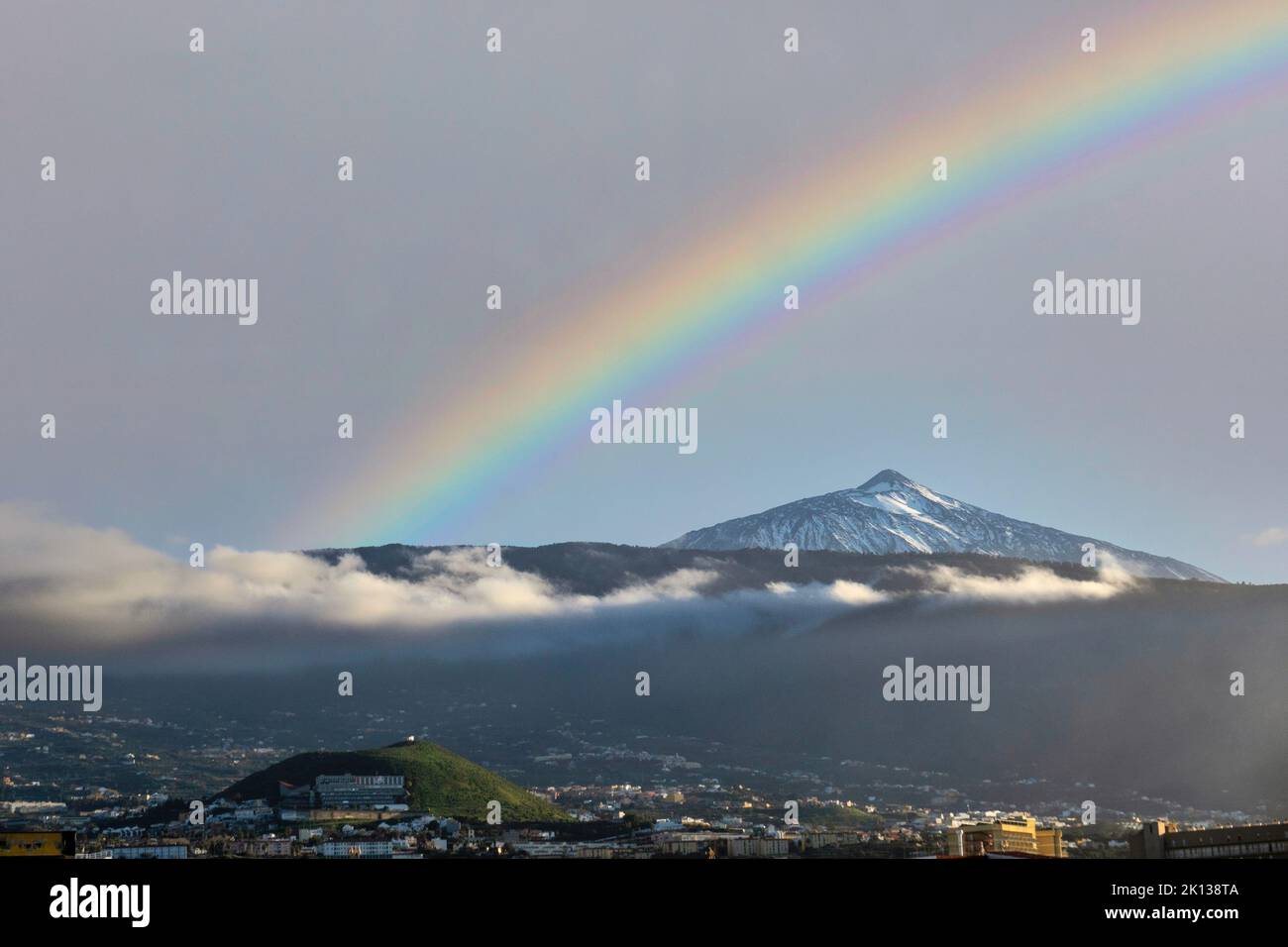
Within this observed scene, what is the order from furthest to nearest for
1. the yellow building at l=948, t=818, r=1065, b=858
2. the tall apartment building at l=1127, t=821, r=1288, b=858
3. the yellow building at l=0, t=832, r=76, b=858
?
the yellow building at l=948, t=818, r=1065, b=858
the tall apartment building at l=1127, t=821, r=1288, b=858
the yellow building at l=0, t=832, r=76, b=858

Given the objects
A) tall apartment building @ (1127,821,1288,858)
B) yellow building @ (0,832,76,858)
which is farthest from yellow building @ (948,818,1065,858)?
yellow building @ (0,832,76,858)

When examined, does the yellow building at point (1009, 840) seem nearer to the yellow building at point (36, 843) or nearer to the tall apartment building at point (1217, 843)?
the tall apartment building at point (1217, 843)

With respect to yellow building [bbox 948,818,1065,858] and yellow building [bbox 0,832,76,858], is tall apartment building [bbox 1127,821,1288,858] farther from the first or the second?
yellow building [bbox 0,832,76,858]

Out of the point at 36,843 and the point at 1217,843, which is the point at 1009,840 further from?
the point at 36,843
